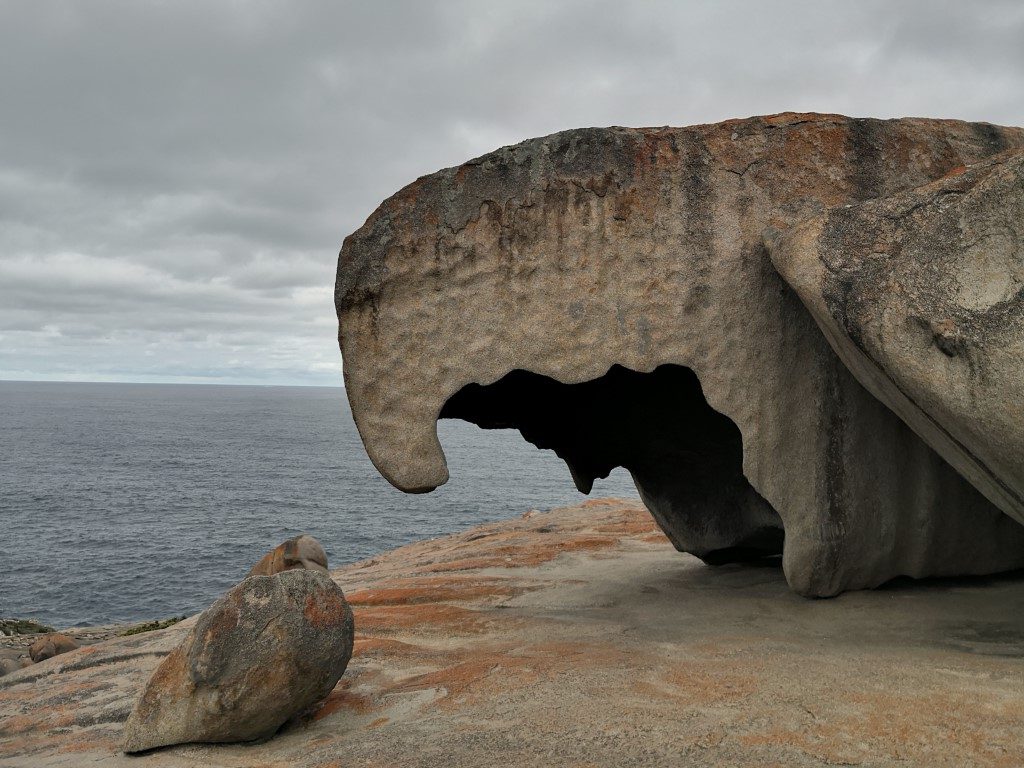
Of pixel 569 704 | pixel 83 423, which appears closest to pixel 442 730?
pixel 569 704

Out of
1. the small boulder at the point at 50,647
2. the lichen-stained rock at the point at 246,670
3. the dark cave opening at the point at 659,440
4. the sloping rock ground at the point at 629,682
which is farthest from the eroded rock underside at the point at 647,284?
the small boulder at the point at 50,647

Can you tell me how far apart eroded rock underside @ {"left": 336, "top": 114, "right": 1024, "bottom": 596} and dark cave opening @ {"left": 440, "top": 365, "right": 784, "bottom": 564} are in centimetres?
150

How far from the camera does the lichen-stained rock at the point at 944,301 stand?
Answer: 16.0 ft

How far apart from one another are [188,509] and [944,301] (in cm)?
3724

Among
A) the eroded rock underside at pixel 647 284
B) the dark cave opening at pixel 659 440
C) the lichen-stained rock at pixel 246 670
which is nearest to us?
the lichen-stained rock at pixel 246 670

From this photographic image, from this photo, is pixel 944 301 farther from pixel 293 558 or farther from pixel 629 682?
pixel 293 558

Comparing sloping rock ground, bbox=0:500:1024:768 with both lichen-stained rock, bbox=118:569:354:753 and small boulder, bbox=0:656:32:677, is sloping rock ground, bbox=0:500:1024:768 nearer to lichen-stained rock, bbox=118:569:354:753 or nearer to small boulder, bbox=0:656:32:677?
lichen-stained rock, bbox=118:569:354:753

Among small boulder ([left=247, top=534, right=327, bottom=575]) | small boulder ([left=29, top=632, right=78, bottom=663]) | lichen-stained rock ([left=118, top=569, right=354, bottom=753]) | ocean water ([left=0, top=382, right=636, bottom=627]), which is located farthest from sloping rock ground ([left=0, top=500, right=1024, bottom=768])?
ocean water ([left=0, top=382, right=636, bottom=627])

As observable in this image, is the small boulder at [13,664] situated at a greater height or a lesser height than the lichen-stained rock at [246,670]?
lesser

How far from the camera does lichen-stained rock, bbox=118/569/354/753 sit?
17.8 feet

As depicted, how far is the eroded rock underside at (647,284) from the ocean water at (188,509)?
17.5m

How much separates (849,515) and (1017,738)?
2.52 meters

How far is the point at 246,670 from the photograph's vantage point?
17.9ft

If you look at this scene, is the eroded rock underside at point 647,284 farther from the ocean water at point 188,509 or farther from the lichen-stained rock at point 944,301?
the ocean water at point 188,509
